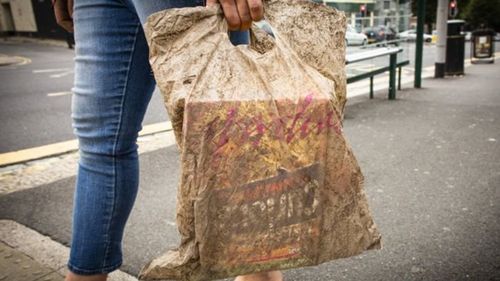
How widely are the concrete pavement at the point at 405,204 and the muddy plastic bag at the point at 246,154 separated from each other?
0.80m

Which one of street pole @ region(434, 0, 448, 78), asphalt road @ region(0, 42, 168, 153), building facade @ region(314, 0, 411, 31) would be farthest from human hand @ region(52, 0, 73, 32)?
street pole @ region(434, 0, 448, 78)

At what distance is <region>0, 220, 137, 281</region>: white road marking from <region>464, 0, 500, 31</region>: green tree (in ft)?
137

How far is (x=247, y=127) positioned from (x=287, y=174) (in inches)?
6.0

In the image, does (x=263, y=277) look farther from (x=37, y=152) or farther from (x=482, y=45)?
(x=482, y=45)

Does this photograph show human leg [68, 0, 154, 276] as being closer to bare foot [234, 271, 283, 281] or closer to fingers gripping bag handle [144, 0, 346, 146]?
fingers gripping bag handle [144, 0, 346, 146]

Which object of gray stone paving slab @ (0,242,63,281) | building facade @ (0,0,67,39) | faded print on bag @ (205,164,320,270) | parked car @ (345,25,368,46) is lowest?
gray stone paving slab @ (0,242,63,281)

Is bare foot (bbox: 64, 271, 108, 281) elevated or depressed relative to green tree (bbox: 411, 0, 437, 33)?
depressed

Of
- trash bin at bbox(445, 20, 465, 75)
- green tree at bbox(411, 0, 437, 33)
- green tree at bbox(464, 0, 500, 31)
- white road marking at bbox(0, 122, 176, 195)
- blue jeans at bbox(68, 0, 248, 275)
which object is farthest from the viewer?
green tree at bbox(411, 0, 437, 33)

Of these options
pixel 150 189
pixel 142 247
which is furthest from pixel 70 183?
pixel 142 247

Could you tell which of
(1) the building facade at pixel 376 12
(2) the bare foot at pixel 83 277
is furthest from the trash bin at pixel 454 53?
(2) the bare foot at pixel 83 277

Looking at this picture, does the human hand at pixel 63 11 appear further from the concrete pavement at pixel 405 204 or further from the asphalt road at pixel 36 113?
the asphalt road at pixel 36 113

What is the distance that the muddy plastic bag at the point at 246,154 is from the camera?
3.35ft

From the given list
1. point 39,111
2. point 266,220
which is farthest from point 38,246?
point 39,111

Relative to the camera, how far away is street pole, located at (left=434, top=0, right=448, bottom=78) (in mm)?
8195
